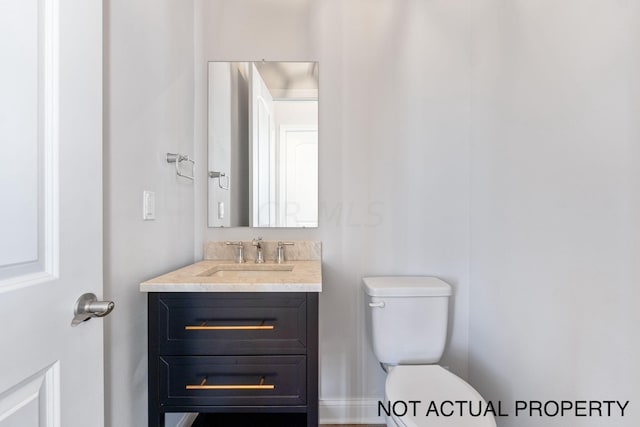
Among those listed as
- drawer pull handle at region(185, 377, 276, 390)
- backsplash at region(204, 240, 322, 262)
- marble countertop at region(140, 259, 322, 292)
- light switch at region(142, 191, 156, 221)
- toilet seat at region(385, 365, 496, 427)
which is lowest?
toilet seat at region(385, 365, 496, 427)

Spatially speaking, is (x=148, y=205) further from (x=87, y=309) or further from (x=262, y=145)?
(x=262, y=145)

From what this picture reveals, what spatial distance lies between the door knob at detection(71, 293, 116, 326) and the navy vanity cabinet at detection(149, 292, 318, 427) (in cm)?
38

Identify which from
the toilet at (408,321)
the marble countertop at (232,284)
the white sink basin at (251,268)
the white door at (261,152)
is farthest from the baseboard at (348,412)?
the white door at (261,152)

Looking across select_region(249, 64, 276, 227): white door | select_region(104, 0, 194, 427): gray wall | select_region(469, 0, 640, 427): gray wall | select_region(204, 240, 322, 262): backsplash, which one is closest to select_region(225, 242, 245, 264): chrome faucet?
select_region(204, 240, 322, 262): backsplash

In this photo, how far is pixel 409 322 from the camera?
1.41m

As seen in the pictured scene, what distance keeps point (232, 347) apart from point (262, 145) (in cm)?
103

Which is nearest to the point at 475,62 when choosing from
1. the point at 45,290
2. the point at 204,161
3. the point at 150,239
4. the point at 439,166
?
the point at 439,166

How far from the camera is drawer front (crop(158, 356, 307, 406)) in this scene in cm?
102

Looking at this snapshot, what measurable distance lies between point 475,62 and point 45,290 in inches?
75.4

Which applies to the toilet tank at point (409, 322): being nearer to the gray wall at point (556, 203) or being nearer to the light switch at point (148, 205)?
the gray wall at point (556, 203)

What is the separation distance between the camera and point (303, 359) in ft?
3.35

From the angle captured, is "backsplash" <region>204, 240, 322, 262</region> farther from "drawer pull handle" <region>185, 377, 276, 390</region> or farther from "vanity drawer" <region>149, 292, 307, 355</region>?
"drawer pull handle" <region>185, 377, 276, 390</region>

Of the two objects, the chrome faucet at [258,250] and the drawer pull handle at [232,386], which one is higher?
the chrome faucet at [258,250]

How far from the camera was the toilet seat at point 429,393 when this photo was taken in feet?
3.22
